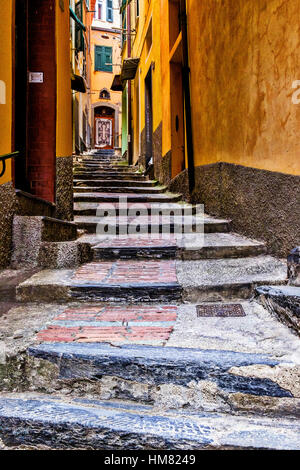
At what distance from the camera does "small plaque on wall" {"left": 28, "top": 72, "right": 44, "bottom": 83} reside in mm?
4422

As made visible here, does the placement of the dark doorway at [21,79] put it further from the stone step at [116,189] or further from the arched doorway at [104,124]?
the arched doorway at [104,124]

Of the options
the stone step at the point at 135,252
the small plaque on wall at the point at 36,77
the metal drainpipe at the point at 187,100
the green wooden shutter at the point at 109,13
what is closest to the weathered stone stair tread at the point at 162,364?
the stone step at the point at 135,252

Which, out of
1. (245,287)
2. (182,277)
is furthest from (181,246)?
(245,287)

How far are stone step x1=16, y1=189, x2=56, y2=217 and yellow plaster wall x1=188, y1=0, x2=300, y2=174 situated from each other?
2253mm

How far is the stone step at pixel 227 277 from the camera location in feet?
8.55

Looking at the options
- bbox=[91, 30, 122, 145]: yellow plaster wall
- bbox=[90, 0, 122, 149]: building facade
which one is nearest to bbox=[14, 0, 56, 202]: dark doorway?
bbox=[90, 0, 122, 149]: building facade

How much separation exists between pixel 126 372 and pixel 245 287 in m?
1.30

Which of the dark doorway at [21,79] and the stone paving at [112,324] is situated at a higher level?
the dark doorway at [21,79]

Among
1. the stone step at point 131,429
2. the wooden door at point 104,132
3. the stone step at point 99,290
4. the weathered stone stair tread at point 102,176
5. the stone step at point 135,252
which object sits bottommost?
the stone step at point 131,429

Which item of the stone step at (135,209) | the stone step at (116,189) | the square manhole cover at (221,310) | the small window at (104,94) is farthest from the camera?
the small window at (104,94)

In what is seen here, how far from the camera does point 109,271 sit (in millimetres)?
3068

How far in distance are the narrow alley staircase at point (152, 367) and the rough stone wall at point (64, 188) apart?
192 centimetres

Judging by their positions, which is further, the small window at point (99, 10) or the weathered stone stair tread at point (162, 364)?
the small window at point (99, 10)
